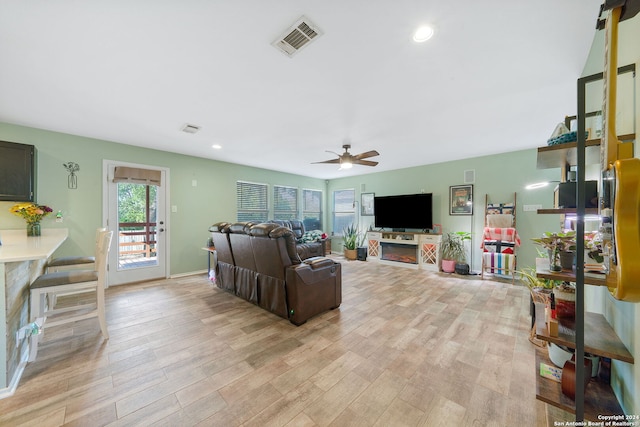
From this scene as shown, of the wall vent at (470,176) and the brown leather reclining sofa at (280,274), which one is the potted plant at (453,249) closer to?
the wall vent at (470,176)

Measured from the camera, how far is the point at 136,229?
4242 millimetres

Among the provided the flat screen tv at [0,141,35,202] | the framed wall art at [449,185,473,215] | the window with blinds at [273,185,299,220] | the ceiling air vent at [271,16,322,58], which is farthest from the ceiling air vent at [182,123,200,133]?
the framed wall art at [449,185,473,215]

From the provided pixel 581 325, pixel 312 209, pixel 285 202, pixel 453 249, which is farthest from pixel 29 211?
pixel 453 249

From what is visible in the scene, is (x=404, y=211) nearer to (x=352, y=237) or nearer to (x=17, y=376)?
(x=352, y=237)

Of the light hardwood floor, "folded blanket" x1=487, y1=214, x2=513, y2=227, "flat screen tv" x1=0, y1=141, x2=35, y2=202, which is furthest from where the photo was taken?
"folded blanket" x1=487, y1=214, x2=513, y2=227

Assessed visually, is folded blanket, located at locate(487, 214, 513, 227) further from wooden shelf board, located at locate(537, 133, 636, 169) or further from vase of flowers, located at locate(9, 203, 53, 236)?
vase of flowers, located at locate(9, 203, 53, 236)

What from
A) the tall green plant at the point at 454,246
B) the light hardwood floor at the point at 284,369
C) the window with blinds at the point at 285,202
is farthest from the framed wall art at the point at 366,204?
the light hardwood floor at the point at 284,369

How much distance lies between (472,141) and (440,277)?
8.42ft

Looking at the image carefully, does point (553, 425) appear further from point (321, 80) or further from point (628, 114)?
point (321, 80)

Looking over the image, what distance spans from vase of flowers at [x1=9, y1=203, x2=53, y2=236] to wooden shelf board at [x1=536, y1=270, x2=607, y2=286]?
5.30 meters

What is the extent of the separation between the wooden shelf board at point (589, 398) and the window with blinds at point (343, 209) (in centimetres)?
582

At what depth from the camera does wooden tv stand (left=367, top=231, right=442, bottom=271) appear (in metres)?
5.18

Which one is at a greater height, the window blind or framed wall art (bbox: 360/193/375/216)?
the window blind

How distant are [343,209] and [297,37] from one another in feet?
20.1
